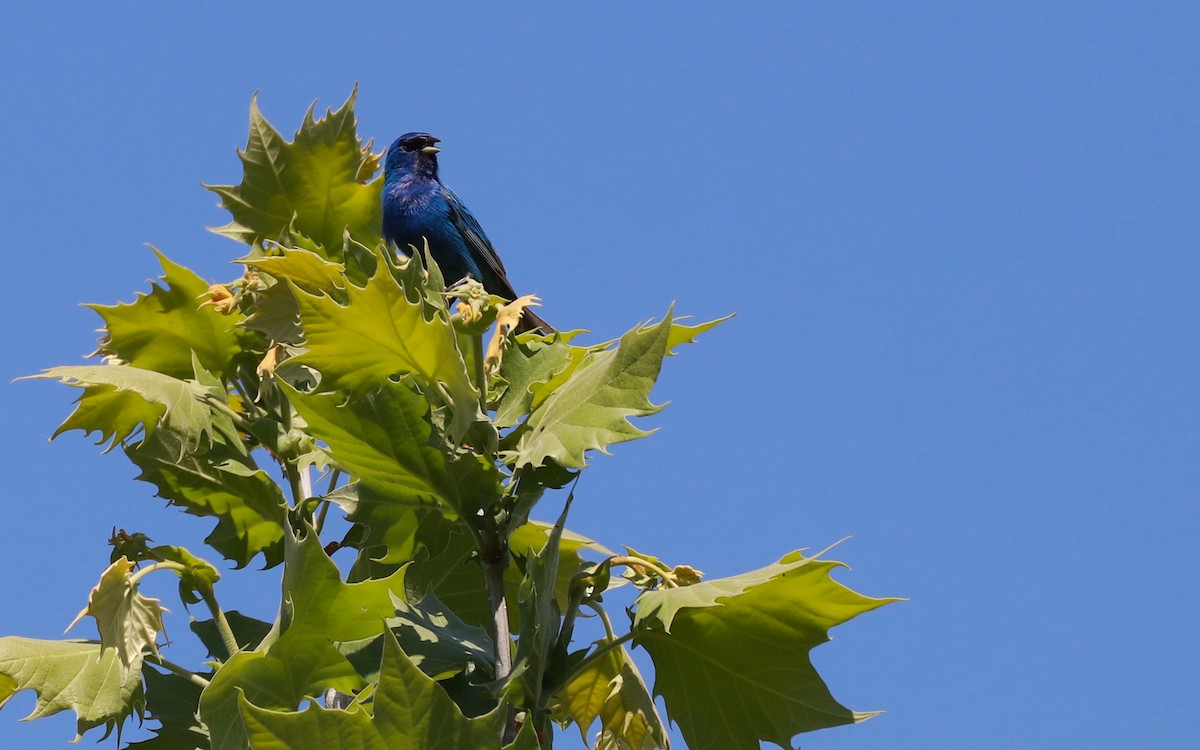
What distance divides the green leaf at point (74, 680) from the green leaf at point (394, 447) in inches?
25.5

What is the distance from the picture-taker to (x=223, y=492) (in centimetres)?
331

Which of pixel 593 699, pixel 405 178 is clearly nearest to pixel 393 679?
pixel 593 699

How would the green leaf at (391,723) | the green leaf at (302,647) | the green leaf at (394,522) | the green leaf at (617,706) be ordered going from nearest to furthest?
1. the green leaf at (391,723)
2. the green leaf at (302,647)
3. the green leaf at (394,522)
4. the green leaf at (617,706)

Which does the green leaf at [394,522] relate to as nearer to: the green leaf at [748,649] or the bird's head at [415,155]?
the green leaf at [748,649]

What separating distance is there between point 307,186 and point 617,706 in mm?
1681

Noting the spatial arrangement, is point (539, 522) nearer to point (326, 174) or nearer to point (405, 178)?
point (326, 174)

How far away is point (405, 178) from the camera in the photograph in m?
8.31

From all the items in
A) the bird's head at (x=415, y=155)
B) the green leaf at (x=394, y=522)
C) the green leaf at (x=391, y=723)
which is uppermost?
the bird's head at (x=415, y=155)

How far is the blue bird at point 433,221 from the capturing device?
801cm

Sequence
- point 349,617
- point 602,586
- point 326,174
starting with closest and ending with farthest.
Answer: point 349,617 → point 602,586 → point 326,174

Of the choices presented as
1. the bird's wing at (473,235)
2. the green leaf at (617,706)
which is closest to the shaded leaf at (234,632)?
the green leaf at (617,706)

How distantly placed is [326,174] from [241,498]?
936 millimetres

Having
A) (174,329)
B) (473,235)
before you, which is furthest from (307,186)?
(473,235)

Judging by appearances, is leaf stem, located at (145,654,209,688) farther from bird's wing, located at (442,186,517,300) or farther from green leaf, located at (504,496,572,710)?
bird's wing, located at (442,186,517,300)
